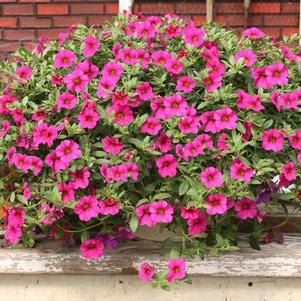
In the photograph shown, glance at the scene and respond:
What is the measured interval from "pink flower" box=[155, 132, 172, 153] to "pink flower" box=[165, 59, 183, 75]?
23 cm

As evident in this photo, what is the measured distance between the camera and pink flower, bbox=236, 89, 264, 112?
2.15m

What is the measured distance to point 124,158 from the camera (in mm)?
2078

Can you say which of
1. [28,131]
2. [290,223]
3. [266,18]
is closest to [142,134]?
[28,131]

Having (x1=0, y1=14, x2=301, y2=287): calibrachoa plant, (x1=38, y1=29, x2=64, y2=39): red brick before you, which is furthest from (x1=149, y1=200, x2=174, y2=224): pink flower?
(x1=38, y1=29, x2=64, y2=39): red brick

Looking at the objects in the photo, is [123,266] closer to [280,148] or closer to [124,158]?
[124,158]

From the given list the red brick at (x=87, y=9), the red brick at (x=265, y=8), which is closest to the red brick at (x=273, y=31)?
the red brick at (x=265, y=8)

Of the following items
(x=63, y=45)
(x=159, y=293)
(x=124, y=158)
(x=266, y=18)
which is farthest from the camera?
(x=266, y=18)

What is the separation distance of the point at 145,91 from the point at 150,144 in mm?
197

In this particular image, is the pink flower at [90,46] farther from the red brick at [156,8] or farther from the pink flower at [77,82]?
the red brick at [156,8]

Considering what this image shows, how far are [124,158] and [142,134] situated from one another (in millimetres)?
131

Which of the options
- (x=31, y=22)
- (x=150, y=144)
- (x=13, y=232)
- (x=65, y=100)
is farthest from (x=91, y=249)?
(x=31, y=22)

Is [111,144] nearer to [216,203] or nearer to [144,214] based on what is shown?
[144,214]

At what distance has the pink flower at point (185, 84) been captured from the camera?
2176mm

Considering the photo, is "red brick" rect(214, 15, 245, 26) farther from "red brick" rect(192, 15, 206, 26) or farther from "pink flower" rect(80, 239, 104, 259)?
"pink flower" rect(80, 239, 104, 259)
